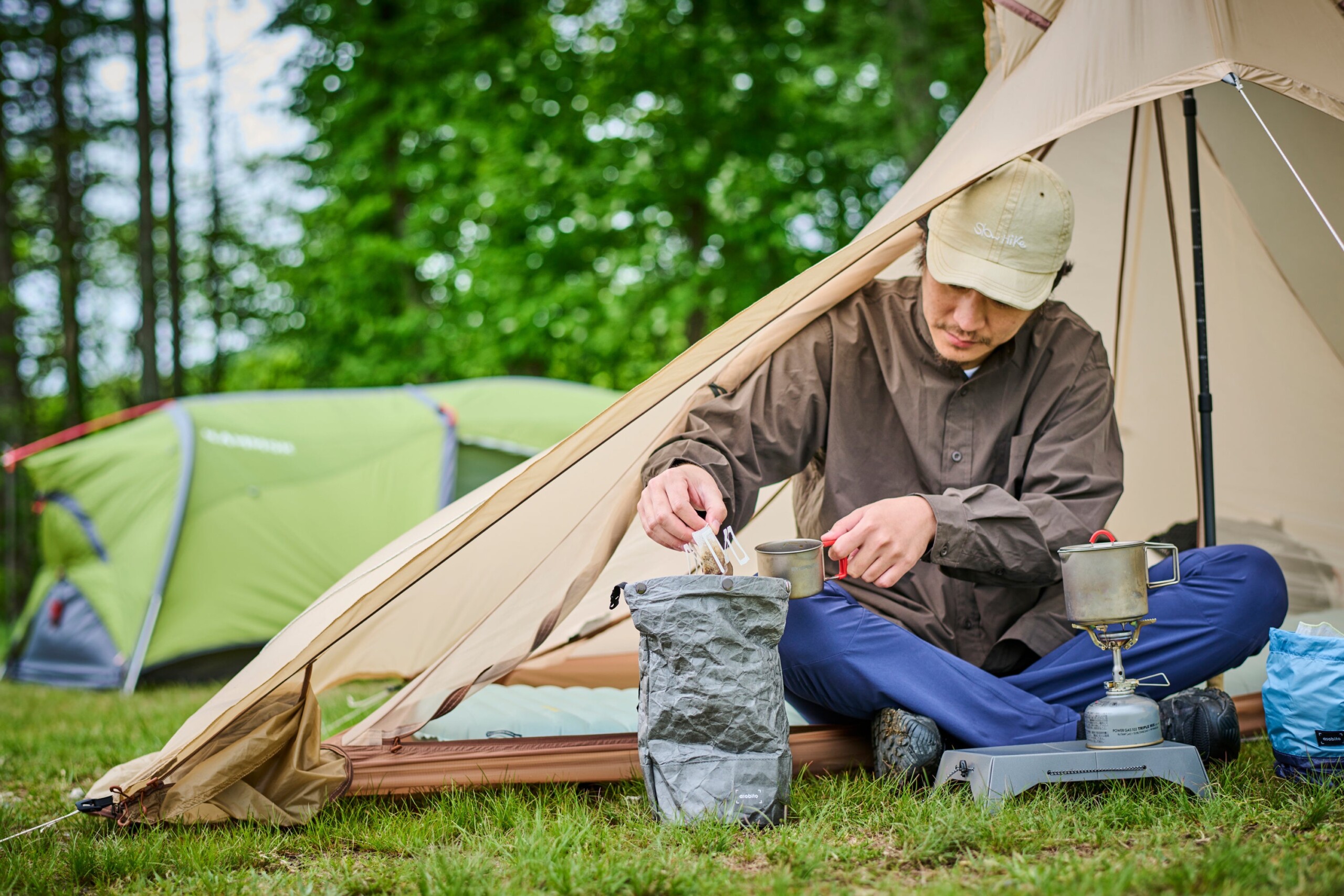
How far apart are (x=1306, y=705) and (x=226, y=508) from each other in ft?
14.6

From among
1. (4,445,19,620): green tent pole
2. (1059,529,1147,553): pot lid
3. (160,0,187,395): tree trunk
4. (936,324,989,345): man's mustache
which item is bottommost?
(4,445,19,620): green tent pole

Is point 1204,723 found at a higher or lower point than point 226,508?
lower

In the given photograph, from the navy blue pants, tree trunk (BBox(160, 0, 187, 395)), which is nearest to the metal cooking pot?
the navy blue pants

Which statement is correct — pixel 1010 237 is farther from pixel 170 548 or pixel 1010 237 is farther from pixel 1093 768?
pixel 170 548

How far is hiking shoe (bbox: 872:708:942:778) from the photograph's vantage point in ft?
6.39

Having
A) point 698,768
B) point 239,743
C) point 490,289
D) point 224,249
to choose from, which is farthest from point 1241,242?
point 224,249

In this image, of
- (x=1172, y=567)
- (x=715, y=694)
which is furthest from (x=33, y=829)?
(x=1172, y=567)

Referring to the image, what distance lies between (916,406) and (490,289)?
316 inches

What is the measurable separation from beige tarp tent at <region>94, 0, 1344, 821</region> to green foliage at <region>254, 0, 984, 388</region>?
14.7 ft

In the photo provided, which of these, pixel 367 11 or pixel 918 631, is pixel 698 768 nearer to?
pixel 918 631

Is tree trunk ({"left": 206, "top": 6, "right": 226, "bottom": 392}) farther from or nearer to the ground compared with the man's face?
farther from the ground

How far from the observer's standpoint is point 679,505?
1.89m

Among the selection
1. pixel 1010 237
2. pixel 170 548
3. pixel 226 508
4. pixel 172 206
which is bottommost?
pixel 170 548

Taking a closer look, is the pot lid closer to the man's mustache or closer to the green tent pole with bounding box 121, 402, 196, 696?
the man's mustache
